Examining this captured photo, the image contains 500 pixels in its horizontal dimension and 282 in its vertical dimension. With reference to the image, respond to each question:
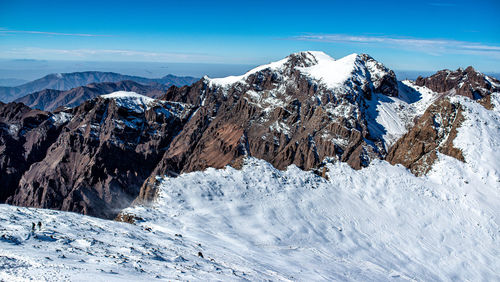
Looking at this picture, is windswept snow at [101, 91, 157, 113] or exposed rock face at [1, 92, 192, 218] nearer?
exposed rock face at [1, 92, 192, 218]

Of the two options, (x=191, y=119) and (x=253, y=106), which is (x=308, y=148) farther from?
(x=191, y=119)

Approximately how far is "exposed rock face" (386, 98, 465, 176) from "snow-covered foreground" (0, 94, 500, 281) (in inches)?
91.3

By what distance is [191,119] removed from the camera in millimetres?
165250

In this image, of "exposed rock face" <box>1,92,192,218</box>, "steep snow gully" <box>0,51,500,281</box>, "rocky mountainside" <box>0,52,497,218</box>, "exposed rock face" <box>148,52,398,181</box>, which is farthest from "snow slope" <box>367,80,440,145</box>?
"exposed rock face" <box>1,92,192,218</box>

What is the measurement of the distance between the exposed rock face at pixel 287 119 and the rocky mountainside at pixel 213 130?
1.67 ft

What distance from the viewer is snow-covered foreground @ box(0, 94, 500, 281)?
25938 millimetres

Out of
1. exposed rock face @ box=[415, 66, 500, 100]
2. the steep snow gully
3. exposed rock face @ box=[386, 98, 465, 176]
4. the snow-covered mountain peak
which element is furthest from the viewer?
the snow-covered mountain peak

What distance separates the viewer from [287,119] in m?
132

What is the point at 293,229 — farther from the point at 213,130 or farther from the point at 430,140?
the point at 213,130

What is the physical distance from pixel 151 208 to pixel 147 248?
1591 centimetres

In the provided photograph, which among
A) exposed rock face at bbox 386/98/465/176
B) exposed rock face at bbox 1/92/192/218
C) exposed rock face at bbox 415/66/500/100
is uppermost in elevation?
exposed rock face at bbox 415/66/500/100

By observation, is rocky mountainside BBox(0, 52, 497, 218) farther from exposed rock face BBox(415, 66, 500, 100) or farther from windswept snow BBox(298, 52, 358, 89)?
exposed rock face BBox(415, 66, 500, 100)

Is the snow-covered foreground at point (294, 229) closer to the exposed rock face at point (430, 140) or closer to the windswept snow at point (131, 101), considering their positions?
the exposed rock face at point (430, 140)

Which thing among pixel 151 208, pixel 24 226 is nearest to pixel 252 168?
pixel 151 208
